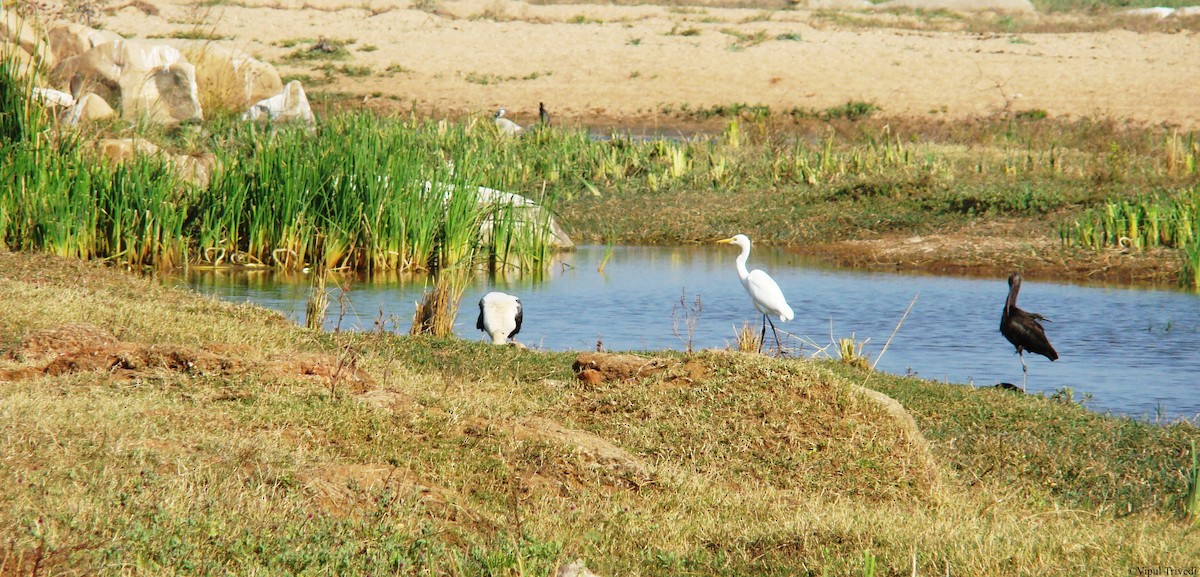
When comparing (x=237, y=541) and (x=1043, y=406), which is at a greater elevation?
(x=237, y=541)

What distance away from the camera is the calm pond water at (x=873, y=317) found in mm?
10086

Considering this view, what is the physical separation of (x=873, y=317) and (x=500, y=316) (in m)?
3.73

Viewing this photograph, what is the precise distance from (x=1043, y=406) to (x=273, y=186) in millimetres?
7454

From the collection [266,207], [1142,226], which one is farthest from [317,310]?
[1142,226]

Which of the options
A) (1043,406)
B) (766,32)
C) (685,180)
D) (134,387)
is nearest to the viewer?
(134,387)

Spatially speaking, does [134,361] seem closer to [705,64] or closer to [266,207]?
[266,207]

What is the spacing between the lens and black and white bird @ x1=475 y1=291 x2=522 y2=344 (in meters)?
9.90

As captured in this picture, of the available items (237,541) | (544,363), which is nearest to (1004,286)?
(544,363)

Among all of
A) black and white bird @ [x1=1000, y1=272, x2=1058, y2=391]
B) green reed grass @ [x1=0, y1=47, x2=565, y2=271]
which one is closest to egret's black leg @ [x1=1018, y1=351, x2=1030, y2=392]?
black and white bird @ [x1=1000, y1=272, x2=1058, y2=391]

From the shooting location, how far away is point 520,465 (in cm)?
583

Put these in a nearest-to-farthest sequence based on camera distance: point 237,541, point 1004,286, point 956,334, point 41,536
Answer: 1. point 41,536
2. point 237,541
3. point 956,334
4. point 1004,286

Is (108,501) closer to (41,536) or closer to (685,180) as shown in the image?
(41,536)

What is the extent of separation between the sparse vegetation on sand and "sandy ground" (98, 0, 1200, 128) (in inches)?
722

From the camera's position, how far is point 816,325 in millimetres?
11844
